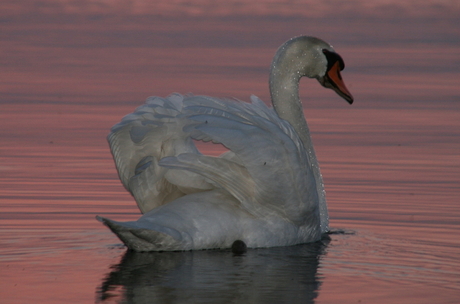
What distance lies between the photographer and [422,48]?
1039 inches

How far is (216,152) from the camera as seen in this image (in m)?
14.4

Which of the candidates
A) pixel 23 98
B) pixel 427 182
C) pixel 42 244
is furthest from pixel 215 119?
pixel 23 98

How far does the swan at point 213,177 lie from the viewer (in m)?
9.44

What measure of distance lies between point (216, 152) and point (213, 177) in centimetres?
470

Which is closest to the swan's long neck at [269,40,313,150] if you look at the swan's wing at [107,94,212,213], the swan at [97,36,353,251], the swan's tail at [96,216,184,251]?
the swan at [97,36,353,251]

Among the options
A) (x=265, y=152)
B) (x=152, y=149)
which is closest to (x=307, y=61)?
(x=152, y=149)

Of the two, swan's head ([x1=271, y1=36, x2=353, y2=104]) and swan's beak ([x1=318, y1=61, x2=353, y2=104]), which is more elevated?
swan's head ([x1=271, y1=36, x2=353, y2=104])

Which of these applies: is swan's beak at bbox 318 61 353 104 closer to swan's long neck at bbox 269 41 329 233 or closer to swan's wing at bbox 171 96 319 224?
swan's long neck at bbox 269 41 329 233

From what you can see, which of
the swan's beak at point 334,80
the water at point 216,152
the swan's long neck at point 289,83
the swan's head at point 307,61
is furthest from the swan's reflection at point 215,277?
the swan's beak at point 334,80

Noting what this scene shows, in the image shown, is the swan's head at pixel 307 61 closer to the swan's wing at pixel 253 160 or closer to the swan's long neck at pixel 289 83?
the swan's long neck at pixel 289 83

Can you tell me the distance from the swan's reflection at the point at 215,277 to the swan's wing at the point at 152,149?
0.74 m

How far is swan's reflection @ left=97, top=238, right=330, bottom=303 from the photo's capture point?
26.2 feet

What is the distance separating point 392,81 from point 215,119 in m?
12.1

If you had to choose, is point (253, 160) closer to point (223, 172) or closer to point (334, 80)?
point (223, 172)
